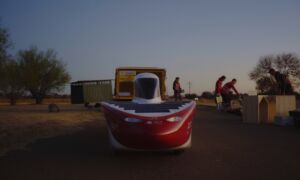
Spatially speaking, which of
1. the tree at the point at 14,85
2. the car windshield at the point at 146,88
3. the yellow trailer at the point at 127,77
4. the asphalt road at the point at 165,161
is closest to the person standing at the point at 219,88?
the yellow trailer at the point at 127,77

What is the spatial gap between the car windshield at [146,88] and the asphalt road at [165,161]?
1.34 meters

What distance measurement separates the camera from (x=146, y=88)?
7.75 metres

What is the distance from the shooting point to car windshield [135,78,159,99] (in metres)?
7.70

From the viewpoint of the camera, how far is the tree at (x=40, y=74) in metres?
48.6

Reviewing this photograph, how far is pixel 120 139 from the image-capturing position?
626cm

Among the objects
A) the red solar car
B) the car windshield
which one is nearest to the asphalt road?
the red solar car

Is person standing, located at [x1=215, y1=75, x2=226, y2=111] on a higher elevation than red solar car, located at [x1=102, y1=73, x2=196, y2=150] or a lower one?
higher

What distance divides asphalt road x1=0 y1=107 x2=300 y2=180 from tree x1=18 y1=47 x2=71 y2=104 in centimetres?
4202

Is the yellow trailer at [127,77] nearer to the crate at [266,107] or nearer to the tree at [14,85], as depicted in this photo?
the crate at [266,107]

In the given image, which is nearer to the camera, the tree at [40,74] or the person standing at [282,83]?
the person standing at [282,83]

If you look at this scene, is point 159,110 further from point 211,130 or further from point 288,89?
point 288,89

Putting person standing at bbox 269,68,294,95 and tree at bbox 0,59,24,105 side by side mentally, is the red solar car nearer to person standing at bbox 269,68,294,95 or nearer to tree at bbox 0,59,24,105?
person standing at bbox 269,68,294,95

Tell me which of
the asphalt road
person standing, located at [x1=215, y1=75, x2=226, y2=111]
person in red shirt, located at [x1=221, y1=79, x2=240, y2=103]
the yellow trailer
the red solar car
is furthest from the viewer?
person standing, located at [x1=215, y1=75, x2=226, y2=111]

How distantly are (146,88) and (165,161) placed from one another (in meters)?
1.92
